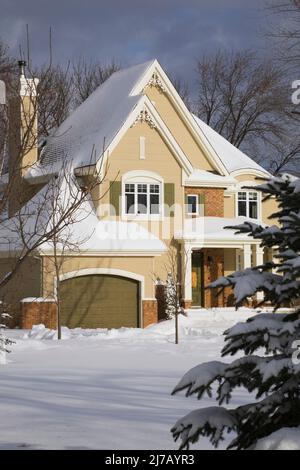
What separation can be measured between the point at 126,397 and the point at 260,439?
725 cm

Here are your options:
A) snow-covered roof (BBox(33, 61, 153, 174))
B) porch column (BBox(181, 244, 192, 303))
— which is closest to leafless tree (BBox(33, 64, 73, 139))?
snow-covered roof (BBox(33, 61, 153, 174))

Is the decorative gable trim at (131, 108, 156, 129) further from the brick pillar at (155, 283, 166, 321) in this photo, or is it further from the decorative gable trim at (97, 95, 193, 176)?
the brick pillar at (155, 283, 166, 321)

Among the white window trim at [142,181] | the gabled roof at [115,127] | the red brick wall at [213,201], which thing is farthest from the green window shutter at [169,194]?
the red brick wall at [213,201]

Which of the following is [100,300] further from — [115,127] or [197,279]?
[115,127]

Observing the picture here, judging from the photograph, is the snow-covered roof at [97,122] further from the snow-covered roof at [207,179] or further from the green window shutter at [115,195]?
the snow-covered roof at [207,179]

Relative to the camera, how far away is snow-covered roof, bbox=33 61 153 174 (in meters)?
29.9

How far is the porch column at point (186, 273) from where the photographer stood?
1181 inches

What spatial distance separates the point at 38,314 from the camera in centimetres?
2650

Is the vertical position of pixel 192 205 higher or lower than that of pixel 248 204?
lower

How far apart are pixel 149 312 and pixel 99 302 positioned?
1.91 metres

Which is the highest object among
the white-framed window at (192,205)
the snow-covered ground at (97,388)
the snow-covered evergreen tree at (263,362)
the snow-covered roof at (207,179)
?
the snow-covered roof at (207,179)

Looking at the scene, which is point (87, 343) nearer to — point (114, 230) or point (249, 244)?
point (114, 230)

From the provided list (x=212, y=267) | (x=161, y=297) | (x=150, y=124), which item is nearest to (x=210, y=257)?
(x=212, y=267)

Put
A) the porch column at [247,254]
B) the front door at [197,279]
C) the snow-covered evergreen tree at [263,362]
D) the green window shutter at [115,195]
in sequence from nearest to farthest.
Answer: the snow-covered evergreen tree at [263,362] → the green window shutter at [115,195] → the porch column at [247,254] → the front door at [197,279]
